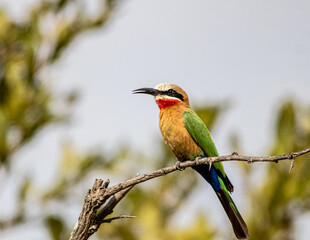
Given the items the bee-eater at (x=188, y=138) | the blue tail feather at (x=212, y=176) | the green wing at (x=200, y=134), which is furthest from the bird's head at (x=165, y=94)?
the blue tail feather at (x=212, y=176)

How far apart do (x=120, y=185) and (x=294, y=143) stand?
2.71 m

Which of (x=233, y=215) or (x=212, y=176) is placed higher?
(x=212, y=176)

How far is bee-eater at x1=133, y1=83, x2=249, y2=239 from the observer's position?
157 inches

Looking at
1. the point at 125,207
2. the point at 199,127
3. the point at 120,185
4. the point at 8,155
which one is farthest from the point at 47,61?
the point at 120,185

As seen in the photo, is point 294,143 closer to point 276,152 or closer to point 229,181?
point 276,152

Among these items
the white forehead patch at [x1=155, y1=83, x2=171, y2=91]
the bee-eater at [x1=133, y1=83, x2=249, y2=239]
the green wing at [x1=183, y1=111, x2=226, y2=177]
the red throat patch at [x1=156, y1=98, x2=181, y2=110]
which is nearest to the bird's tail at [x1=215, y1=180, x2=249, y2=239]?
the bee-eater at [x1=133, y1=83, x2=249, y2=239]

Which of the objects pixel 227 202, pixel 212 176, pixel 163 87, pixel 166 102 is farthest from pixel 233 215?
pixel 163 87

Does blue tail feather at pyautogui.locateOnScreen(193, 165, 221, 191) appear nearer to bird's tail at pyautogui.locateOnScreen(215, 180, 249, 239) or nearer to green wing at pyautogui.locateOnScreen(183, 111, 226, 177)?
bird's tail at pyautogui.locateOnScreen(215, 180, 249, 239)

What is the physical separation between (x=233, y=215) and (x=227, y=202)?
169 millimetres

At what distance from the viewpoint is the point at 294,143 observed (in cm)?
488

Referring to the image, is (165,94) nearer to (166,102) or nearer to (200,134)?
(166,102)

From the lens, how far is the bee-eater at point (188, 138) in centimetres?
400

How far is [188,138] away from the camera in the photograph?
4133 millimetres

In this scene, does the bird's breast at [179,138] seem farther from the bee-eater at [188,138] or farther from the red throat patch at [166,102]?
the red throat patch at [166,102]
